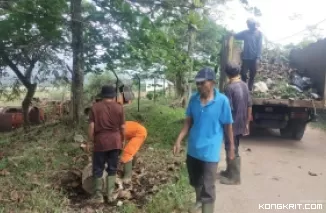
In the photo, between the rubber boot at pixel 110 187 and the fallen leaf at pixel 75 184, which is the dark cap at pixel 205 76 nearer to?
the rubber boot at pixel 110 187

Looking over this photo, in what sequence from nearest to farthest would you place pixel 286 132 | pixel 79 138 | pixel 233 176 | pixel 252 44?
pixel 233 176 → pixel 79 138 → pixel 252 44 → pixel 286 132

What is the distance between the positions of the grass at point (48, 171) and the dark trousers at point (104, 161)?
485mm

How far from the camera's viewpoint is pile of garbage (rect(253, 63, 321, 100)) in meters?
8.09

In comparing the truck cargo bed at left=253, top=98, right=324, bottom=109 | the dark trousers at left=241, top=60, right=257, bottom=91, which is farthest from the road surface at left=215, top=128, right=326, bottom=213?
the dark trousers at left=241, top=60, right=257, bottom=91

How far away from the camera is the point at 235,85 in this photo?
5082 millimetres

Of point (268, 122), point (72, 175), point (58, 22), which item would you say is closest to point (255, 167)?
point (268, 122)

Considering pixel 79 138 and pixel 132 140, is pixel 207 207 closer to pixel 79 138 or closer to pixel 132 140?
pixel 132 140

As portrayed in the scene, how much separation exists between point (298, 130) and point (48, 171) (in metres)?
6.44

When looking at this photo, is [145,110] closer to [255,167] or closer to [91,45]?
[91,45]

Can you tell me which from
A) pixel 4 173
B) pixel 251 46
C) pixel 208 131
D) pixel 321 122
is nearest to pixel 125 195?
pixel 208 131

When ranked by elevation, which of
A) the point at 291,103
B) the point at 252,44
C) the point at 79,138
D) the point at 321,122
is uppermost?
the point at 252,44

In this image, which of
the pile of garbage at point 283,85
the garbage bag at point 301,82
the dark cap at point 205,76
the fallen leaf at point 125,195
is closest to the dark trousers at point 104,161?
the fallen leaf at point 125,195

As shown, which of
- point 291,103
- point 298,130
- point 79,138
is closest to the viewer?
point 79,138

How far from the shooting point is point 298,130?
901 centimetres
